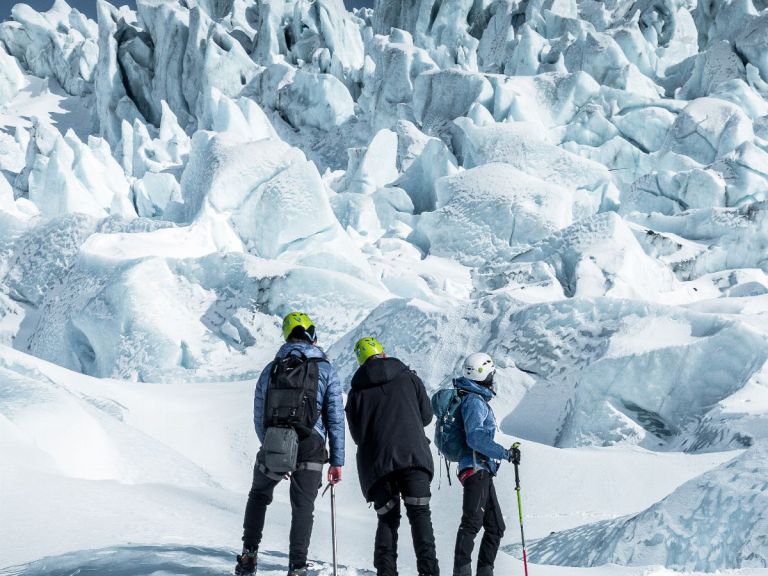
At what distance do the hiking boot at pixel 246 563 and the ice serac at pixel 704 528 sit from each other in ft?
7.42

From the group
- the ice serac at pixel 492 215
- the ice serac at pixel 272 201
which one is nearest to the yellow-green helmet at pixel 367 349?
the ice serac at pixel 272 201

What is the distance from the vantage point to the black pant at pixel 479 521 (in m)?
3.18

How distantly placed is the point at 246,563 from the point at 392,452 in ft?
2.29

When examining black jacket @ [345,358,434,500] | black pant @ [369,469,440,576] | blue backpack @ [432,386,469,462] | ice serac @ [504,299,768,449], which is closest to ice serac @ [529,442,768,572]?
blue backpack @ [432,386,469,462]

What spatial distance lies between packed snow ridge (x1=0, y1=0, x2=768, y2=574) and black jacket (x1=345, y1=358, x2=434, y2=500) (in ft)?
3.52

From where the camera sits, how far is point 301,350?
3.06m

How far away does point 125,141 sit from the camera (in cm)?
3622

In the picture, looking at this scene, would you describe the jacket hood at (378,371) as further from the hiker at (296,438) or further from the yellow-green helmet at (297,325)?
the yellow-green helmet at (297,325)

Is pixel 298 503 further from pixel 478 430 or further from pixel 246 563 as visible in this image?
pixel 478 430

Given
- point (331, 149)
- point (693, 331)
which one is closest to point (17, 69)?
point (331, 149)

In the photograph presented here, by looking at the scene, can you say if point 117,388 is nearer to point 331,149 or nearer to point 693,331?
point 693,331

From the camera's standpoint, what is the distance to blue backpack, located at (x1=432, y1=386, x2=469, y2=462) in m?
3.31

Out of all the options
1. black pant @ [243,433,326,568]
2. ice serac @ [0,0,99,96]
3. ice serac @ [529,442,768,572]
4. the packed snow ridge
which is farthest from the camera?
ice serac @ [0,0,99,96]

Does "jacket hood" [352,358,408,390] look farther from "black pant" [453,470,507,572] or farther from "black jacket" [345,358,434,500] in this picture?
"black pant" [453,470,507,572]
